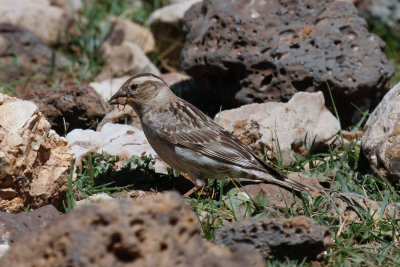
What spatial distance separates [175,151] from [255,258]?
2.83 m

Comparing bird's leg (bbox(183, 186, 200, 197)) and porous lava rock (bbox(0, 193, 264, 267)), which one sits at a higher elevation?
porous lava rock (bbox(0, 193, 264, 267))

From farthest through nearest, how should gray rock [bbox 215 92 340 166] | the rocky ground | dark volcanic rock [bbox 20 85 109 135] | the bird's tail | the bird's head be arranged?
dark volcanic rock [bbox 20 85 109 135], gray rock [bbox 215 92 340 166], the bird's head, the bird's tail, the rocky ground

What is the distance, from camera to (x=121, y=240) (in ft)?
11.0

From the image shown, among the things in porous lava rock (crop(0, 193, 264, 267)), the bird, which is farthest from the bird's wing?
porous lava rock (crop(0, 193, 264, 267))

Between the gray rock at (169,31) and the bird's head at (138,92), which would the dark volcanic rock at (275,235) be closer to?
the bird's head at (138,92)

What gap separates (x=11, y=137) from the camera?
5051 millimetres

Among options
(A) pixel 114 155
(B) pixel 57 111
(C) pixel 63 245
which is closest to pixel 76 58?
(B) pixel 57 111

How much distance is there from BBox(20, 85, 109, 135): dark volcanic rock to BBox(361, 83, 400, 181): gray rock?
111 inches

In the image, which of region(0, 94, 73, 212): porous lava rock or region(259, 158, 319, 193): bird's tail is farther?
region(259, 158, 319, 193): bird's tail

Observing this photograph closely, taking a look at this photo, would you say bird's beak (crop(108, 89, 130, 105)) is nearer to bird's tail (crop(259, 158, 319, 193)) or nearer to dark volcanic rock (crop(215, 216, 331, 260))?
bird's tail (crop(259, 158, 319, 193))

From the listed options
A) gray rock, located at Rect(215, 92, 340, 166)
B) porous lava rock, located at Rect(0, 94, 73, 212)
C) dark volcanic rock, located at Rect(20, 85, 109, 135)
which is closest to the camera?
porous lava rock, located at Rect(0, 94, 73, 212)

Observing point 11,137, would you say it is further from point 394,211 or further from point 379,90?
point 379,90

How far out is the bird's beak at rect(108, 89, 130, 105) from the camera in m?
6.71

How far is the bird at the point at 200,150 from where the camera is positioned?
20.6 ft
